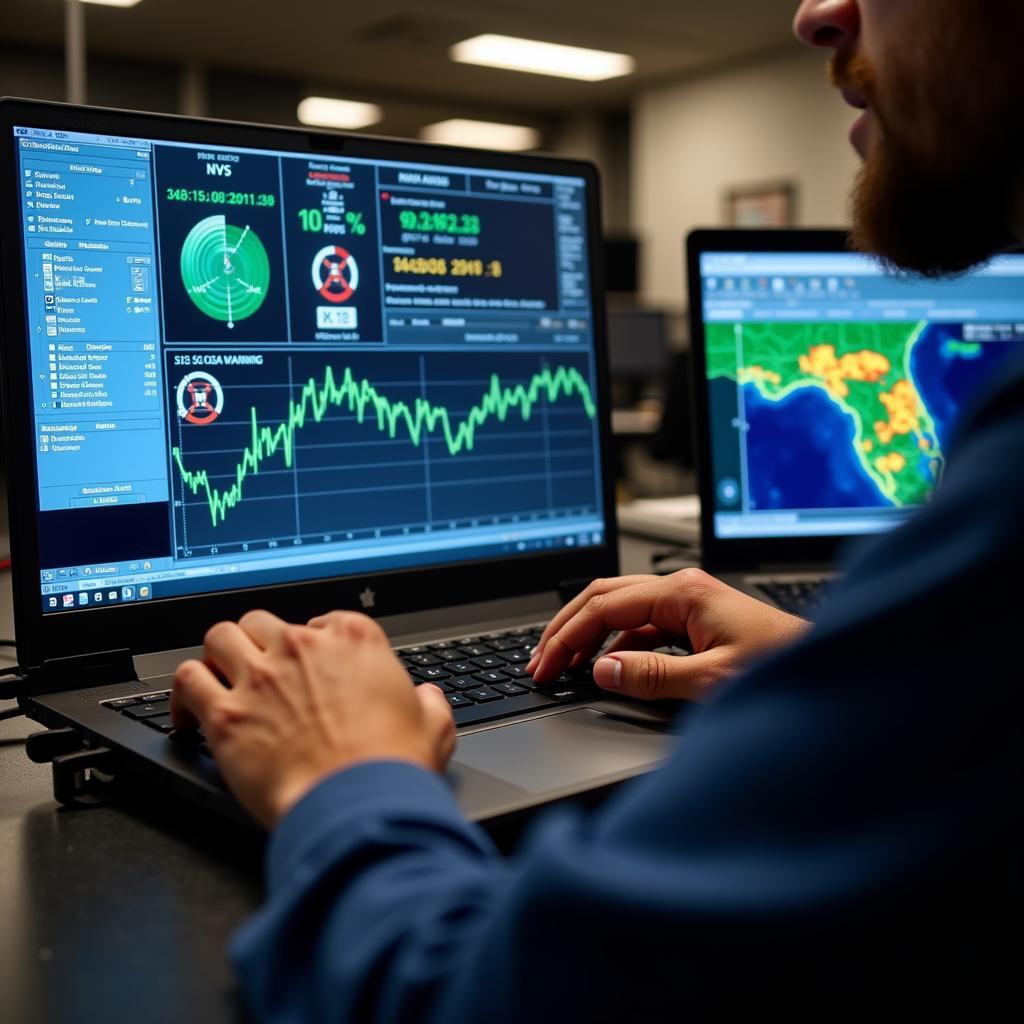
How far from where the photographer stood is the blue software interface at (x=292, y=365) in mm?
776

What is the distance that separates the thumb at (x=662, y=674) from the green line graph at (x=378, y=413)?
1.04 feet

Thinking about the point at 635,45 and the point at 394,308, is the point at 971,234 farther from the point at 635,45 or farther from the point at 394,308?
the point at 635,45

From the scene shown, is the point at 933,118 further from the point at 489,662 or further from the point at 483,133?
the point at 483,133

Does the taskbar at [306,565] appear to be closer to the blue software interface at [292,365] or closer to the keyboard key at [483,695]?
the blue software interface at [292,365]

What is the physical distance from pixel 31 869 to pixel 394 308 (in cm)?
54

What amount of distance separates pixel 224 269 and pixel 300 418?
13 centimetres

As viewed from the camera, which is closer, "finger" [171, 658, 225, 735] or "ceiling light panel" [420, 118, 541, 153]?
"finger" [171, 658, 225, 735]

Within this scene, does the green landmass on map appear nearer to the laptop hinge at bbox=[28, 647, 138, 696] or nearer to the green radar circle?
the green radar circle

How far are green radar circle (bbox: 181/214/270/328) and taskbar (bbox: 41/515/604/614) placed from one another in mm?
192

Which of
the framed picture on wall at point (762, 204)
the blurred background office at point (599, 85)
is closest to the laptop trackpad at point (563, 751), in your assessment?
the blurred background office at point (599, 85)

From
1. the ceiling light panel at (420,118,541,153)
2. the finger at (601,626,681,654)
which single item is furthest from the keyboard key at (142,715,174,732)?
the ceiling light panel at (420,118,541,153)

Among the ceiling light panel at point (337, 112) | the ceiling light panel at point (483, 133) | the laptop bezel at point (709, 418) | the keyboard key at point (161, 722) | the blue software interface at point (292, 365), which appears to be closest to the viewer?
the keyboard key at point (161, 722)

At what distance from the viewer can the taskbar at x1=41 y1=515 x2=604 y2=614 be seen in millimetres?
783

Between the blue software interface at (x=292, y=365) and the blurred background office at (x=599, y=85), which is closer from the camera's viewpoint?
the blue software interface at (x=292, y=365)
